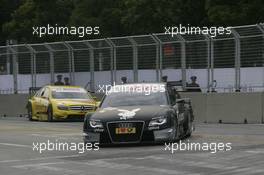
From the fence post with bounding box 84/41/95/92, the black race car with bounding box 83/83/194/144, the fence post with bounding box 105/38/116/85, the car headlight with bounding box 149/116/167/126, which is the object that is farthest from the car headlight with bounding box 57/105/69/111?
the car headlight with bounding box 149/116/167/126

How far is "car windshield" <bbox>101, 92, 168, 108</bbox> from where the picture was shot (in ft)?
55.1

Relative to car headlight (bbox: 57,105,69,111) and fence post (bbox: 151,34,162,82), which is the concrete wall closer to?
fence post (bbox: 151,34,162,82)

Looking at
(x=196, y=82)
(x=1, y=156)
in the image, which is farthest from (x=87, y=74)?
(x=1, y=156)

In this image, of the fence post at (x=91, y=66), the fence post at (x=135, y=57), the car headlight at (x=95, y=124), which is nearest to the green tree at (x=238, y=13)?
the fence post at (x=91, y=66)

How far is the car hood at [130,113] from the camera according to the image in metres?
15.6

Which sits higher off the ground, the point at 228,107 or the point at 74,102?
the point at 74,102

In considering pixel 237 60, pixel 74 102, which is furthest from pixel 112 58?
pixel 237 60

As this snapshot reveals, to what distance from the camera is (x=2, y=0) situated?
224 ft

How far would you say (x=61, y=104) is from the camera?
28.0 m

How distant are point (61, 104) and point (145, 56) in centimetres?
404

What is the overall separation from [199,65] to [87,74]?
7420mm

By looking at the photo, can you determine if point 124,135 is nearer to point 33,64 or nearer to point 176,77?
point 176,77

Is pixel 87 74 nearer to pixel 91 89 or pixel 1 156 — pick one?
pixel 91 89

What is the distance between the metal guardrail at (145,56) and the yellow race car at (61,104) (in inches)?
101
